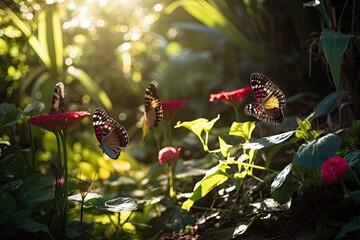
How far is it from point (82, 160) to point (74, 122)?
139 centimetres

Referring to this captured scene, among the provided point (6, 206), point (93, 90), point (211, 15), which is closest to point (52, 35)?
point (93, 90)

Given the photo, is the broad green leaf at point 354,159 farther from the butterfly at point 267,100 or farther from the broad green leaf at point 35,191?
the broad green leaf at point 35,191

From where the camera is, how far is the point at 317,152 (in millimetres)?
1332

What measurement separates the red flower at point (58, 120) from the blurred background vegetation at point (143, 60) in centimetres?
22

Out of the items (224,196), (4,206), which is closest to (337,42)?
(224,196)

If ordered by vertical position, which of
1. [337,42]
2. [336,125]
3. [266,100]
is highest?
[337,42]

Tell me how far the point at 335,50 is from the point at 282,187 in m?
0.41

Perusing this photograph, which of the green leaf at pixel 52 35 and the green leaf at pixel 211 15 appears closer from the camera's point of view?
the green leaf at pixel 52 35

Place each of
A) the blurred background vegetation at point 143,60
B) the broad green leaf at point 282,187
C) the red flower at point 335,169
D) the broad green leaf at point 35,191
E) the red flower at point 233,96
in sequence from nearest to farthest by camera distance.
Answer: the red flower at point 335,169 → the broad green leaf at point 282,187 → the broad green leaf at point 35,191 → the red flower at point 233,96 → the blurred background vegetation at point 143,60

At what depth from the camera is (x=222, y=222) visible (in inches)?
69.9

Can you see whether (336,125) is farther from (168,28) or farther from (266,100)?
(168,28)

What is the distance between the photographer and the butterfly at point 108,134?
158cm

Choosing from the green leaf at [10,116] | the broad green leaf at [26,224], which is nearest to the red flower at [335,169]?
the broad green leaf at [26,224]

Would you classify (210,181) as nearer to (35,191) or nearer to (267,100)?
(267,100)
